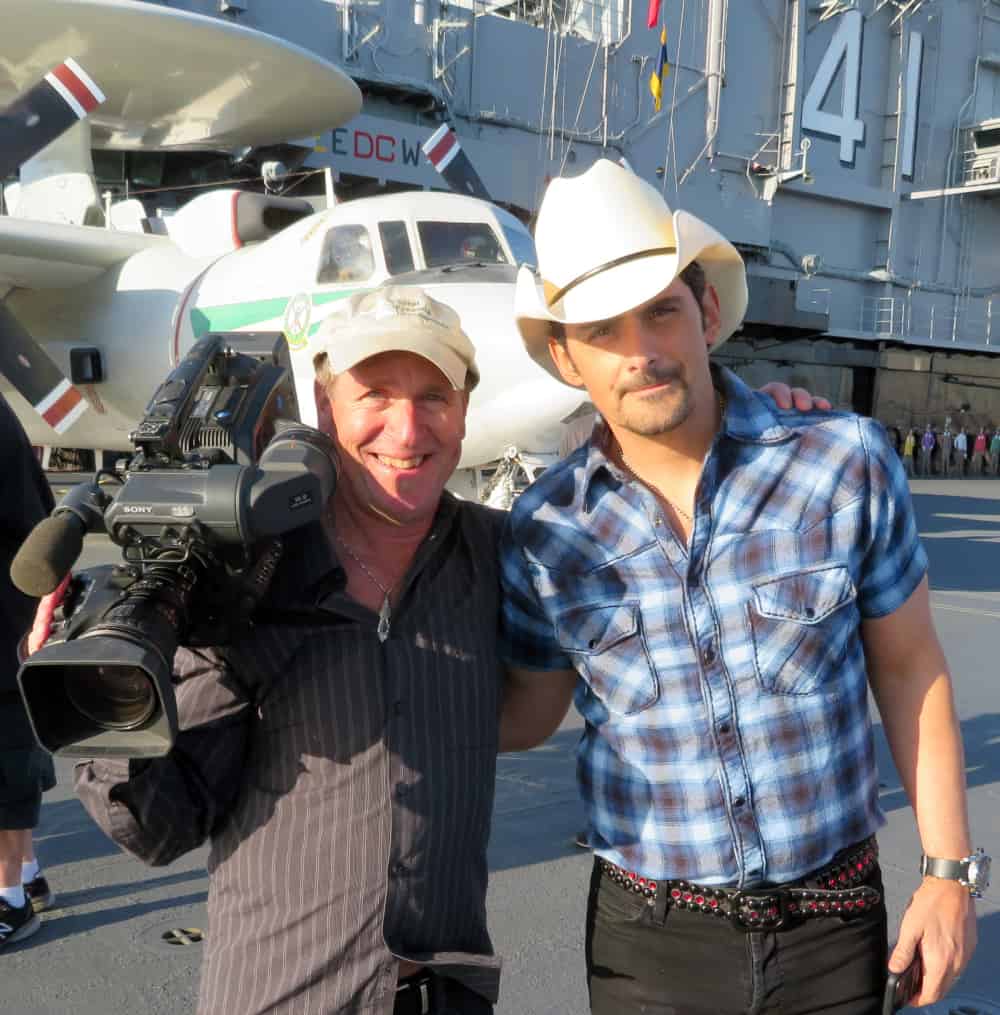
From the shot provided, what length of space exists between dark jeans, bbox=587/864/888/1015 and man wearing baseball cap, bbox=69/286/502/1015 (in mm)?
288

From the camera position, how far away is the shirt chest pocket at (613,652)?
5.79ft

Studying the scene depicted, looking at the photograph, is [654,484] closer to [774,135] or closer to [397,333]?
[397,333]

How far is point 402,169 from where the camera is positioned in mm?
22766

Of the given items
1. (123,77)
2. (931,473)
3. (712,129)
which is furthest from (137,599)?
(931,473)

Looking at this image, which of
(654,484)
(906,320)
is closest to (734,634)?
(654,484)

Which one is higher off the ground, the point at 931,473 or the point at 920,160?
the point at 920,160

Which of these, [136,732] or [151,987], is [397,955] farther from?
[151,987]

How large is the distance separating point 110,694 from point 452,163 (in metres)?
12.5

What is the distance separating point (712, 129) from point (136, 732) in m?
29.8

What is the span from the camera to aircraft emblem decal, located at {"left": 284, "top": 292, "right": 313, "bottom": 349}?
24.2 ft

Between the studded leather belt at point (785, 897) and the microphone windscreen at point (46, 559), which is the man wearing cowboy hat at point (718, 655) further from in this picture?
the microphone windscreen at point (46, 559)

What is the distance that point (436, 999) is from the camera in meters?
1.63

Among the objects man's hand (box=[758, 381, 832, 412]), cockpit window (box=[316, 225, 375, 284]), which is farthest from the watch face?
cockpit window (box=[316, 225, 375, 284])

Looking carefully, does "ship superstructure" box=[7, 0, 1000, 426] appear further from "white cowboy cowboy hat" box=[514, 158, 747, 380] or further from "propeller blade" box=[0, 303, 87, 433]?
"white cowboy cowboy hat" box=[514, 158, 747, 380]
